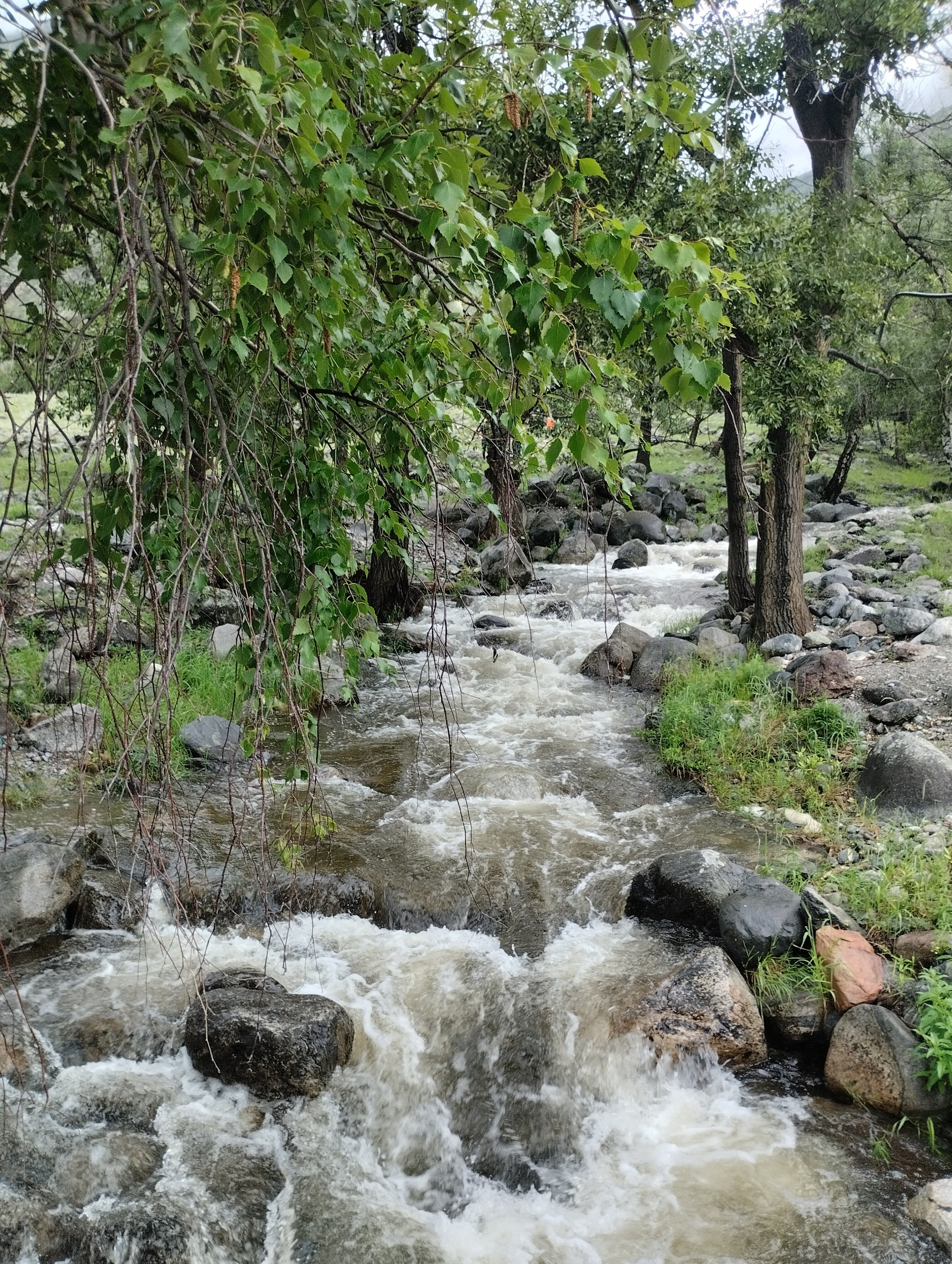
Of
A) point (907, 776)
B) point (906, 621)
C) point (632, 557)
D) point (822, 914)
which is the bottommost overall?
point (822, 914)

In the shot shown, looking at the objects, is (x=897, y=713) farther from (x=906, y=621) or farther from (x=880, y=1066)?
(x=880, y=1066)

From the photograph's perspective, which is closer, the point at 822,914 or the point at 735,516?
the point at 822,914

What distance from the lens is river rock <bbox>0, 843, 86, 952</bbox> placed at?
5.47 meters

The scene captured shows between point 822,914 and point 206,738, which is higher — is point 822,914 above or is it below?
below

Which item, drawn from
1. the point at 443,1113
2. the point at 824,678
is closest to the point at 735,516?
the point at 824,678

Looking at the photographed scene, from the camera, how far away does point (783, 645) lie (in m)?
10.5

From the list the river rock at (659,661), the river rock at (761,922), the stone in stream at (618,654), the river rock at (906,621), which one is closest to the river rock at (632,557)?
the stone in stream at (618,654)

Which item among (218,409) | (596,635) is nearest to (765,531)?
(596,635)

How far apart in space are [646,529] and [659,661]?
976 centimetres

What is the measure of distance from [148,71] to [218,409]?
0.71 m

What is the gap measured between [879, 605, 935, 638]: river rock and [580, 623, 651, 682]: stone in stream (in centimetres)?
279

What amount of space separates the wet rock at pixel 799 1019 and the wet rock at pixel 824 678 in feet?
13.2

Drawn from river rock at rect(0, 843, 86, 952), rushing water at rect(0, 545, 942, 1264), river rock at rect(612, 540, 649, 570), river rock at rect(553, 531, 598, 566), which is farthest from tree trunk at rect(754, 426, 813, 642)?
river rock at rect(0, 843, 86, 952)

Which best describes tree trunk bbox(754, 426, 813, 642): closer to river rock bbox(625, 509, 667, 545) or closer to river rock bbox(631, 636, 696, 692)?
river rock bbox(631, 636, 696, 692)
